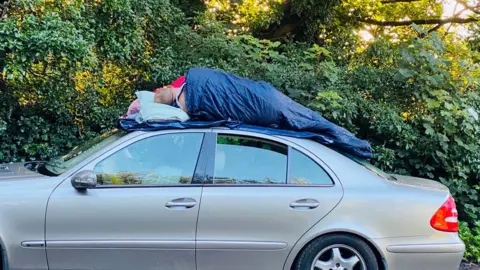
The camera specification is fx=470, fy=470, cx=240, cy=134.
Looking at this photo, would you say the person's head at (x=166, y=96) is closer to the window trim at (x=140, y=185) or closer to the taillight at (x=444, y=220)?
the window trim at (x=140, y=185)

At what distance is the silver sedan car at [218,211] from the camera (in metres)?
3.68

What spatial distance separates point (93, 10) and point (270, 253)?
164 inches

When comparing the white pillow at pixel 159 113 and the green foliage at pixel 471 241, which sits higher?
the white pillow at pixel 159 113

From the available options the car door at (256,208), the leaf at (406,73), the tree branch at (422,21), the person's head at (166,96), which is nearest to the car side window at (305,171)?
the car door at (256,208)

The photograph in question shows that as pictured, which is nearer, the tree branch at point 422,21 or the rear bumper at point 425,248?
the rear bumper at point 425,248

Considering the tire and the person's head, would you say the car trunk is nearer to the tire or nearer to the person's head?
the tire

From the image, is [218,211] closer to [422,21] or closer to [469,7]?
[469,7]

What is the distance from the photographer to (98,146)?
13.3ft

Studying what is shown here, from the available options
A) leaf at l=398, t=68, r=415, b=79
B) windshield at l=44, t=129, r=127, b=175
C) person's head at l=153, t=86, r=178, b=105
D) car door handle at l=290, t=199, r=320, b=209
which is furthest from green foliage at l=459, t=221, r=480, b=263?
windshield at l=44, t=129, r=127, b=175

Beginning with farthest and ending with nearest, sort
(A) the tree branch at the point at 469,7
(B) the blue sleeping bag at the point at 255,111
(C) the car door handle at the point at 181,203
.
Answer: (A) the tree branch at the point at 469,7 < (B) the blue sleeping bag at the point at 255,111 < (C) the car door handle at the point at 181,203

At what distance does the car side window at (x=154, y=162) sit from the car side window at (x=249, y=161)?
21 cm

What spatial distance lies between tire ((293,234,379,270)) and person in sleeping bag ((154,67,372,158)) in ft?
2.67

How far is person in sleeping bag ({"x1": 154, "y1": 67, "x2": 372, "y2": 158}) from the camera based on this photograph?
4.29 meters

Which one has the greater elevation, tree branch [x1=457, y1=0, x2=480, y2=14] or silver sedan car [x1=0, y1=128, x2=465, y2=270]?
tree branch [x1=457, y1=0, x2=480, y2=14]
